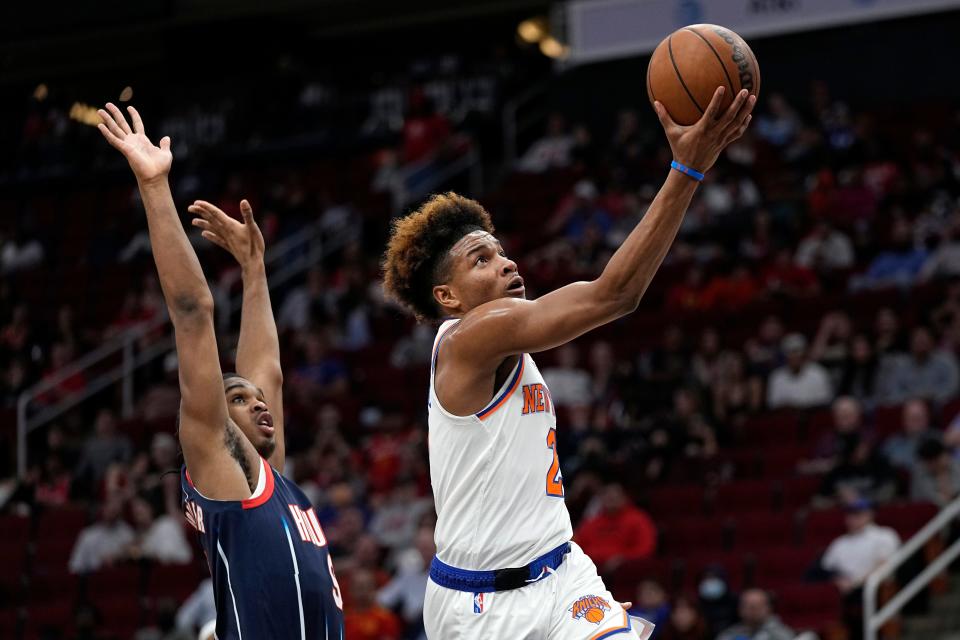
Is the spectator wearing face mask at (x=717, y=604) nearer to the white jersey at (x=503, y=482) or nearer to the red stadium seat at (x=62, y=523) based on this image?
the white jersey at (x=503, y=482)

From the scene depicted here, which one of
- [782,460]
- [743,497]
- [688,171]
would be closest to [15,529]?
[743,497]

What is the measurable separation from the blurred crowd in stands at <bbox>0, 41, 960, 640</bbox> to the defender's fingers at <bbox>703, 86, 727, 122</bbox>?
5.24 meters

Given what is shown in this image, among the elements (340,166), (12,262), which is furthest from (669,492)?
(12,262)

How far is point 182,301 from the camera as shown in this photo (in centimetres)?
431

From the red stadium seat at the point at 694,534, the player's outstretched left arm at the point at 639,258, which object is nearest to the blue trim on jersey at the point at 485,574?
the player's outstretched left arm at the point at 639,258

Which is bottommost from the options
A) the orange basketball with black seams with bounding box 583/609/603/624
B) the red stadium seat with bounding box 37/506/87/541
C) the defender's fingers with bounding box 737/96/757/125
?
the red stadium seat with bounding box 37/506/87/541

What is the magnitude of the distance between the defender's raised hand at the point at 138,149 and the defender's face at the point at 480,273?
3.10 feet

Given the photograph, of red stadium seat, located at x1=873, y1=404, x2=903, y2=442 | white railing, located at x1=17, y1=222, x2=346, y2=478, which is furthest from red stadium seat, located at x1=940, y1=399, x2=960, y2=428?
white railing, located at x1=17, y1=222, x2=346, y2=478

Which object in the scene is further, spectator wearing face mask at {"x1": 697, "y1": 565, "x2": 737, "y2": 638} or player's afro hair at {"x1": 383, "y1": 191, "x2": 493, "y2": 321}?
spectator wearing face mask at {"x1": 697, "y1": 565, "x2": 737, "y2": 638}

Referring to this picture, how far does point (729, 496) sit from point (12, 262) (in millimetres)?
11598

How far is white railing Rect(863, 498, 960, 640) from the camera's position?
8.60 metres

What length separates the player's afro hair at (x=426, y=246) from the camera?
4668 mm

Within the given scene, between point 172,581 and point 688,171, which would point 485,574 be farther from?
point 172,581

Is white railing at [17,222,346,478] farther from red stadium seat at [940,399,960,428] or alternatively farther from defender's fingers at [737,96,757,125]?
defender's fingers at [737,96,757,125]
